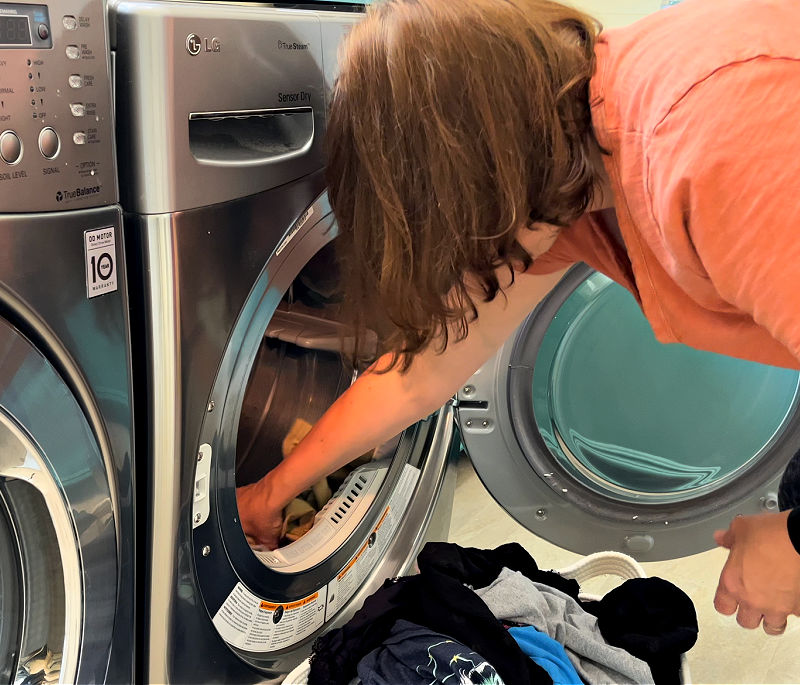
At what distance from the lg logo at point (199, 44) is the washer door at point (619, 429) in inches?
20.3

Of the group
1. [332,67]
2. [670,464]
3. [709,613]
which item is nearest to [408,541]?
[670,464]

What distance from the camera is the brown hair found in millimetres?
563

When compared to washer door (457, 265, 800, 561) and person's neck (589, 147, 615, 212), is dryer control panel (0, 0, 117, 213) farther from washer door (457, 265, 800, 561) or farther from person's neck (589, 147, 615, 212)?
washer door (457, 265, 800, 561)

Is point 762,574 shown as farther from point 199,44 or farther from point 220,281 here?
point 199,44

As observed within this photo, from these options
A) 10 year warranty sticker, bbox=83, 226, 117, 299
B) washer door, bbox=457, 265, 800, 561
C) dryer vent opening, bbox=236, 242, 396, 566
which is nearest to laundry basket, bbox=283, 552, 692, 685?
washer door, bbox=457, 265, 800, 561

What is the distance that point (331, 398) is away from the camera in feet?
3.39

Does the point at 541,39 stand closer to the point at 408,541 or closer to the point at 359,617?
the point at 359,617

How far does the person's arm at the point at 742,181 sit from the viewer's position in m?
0.48

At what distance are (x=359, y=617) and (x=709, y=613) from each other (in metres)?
0.68

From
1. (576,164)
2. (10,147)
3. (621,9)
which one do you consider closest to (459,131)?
(576,164)

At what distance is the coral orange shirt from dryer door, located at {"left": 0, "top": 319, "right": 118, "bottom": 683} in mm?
428

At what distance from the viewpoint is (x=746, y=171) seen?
1.60ft

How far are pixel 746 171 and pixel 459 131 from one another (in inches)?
7.5

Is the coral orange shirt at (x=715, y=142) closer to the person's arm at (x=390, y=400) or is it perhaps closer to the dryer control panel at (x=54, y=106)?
the person's arm at (x=390, y=400)
